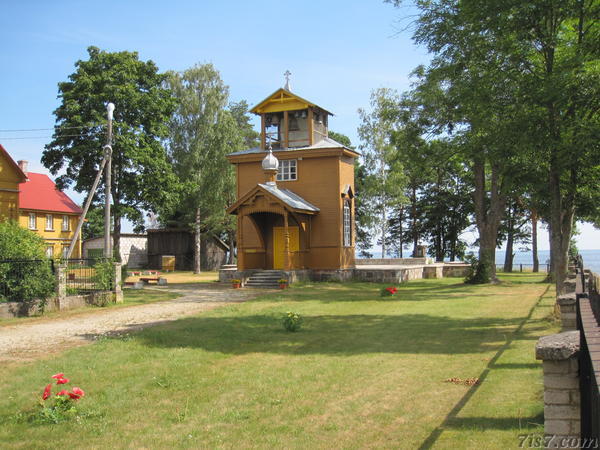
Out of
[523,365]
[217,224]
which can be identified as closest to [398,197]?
[217,224]

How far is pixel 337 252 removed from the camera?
94.6 feet

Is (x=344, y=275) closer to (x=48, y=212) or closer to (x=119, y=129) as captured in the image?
(x=119, y=129)

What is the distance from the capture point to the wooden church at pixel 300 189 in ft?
93.7

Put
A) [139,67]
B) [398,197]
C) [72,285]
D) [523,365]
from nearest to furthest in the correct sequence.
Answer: [523,365]
[72,285]
[139,67]
[398,197]

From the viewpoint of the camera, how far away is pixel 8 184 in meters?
Answer: 35.9

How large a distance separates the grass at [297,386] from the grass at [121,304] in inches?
170

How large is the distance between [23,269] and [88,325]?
345 centimetres

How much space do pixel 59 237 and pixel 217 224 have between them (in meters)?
14.5

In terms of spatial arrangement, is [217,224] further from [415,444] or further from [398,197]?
[415,444]

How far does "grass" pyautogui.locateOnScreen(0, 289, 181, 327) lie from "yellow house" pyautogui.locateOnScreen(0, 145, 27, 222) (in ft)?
53.9

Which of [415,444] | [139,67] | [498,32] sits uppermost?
[139,67]

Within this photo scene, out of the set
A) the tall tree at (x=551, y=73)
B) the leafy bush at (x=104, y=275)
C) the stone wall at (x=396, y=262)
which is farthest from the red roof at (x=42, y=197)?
the tall tree at (x=551, y=73)

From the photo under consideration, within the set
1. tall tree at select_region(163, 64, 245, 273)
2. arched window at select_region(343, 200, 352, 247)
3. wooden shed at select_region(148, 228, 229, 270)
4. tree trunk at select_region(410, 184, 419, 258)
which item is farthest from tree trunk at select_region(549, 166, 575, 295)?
tree trunk at select_region(410, 184, 419, 258)

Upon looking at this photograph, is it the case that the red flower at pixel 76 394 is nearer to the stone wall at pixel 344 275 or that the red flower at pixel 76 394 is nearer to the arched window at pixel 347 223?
the stone wall at pixel 344 275
